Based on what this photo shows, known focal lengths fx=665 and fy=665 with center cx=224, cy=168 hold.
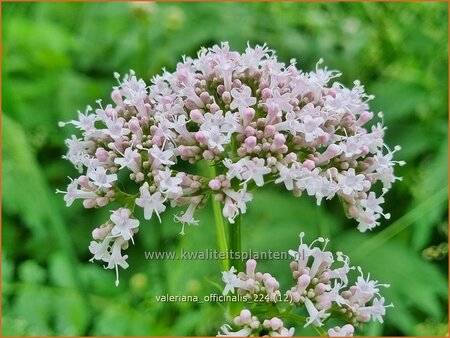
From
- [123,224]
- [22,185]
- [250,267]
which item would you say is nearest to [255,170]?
[250,267]

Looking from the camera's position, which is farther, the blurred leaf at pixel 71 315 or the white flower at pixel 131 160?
the blurred leaf at pixel 71 315

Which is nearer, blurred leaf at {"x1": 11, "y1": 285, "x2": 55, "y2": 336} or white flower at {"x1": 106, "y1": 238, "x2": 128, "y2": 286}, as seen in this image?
white flower at {"x1": 106, "y1": 238, "x2": 128, "y2": 286}

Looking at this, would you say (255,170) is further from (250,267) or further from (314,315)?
(314,315)

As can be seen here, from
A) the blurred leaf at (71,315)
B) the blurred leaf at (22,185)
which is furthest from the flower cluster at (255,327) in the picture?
the blurred leaf at (22,185)

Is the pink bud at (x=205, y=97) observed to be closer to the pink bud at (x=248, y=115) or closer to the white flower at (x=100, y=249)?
the pink bud at (x=248, y=115)

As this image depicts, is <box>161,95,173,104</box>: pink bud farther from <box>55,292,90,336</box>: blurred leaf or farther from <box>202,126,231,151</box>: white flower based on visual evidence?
<box>55,292,90,336</box>: blurred leaf

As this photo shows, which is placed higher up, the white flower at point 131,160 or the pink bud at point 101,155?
the pink bud at point 101,155

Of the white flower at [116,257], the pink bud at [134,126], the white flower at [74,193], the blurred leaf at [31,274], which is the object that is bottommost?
the white flower at [116,257]

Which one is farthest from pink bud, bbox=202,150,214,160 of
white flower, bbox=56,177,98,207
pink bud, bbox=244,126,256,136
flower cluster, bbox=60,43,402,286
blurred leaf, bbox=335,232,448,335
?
blurred leaf, bbox=335,232,448,335
